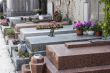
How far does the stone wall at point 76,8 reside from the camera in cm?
1150

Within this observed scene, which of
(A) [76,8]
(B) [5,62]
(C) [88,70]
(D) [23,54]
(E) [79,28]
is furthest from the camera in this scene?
(A) [76,8]

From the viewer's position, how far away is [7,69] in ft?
34.2

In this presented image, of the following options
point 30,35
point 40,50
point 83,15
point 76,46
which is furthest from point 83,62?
point 83,15

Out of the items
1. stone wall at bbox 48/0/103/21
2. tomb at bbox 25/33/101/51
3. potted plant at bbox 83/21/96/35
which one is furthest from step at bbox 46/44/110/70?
stone wall at bbox 48/0/103/21

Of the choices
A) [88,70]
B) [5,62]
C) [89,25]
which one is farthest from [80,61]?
[5,62]

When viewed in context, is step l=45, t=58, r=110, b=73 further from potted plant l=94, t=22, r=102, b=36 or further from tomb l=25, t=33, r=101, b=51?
potted plant l=94, t=22, r=102, b=36

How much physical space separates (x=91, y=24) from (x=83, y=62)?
386 cm

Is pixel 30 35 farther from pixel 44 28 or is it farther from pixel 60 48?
pixel 60 48

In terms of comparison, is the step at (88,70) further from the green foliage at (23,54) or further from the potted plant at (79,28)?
the potted plant at (79,28)

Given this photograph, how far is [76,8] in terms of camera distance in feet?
45.3

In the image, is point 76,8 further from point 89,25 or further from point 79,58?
point 79,58

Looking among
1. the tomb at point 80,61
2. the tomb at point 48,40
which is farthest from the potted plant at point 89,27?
the tomb at point 80,61

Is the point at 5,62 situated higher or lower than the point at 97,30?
lower

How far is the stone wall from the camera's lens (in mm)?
11500
